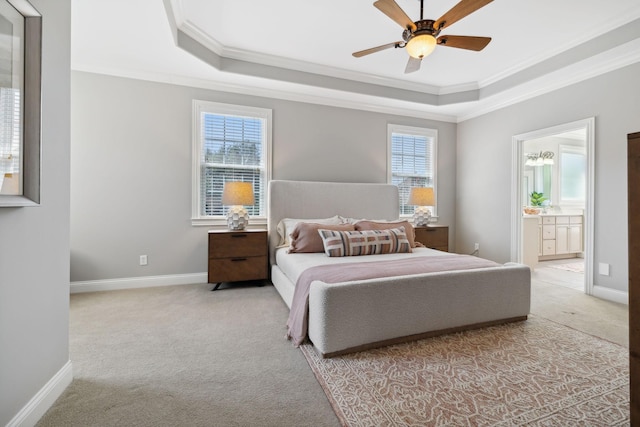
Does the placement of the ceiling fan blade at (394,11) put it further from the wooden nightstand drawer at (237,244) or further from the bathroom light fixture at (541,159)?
the bathroom light fixture at (541,159)

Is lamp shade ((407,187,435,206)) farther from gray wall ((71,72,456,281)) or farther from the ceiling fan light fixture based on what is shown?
the ceiling fan light fixture

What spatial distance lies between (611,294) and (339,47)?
407 cm

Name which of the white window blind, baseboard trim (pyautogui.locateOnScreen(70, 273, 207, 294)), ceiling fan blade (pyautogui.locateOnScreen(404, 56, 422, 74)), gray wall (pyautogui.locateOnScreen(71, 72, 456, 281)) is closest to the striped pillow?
gray wall (pyautogui.locateOnScreen(71, 72, 456, 281))

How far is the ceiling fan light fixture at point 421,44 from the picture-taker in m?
2.19

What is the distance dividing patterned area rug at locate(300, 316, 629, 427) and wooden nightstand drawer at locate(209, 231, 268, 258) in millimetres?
1657

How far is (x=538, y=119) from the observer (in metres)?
3.75

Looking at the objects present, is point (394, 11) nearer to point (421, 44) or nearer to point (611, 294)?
point (421, 44)

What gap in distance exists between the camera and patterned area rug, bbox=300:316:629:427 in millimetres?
1345

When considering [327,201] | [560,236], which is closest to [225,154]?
[327,201]

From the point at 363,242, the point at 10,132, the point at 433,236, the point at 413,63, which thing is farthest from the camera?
the point at 433,236

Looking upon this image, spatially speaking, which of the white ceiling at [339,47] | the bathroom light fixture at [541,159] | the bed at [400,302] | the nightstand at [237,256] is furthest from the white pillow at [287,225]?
the bathroom light fixture at [541,159]

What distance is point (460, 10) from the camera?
202 centimetres

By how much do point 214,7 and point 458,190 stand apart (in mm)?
4495

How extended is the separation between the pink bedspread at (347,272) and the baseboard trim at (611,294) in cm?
176
